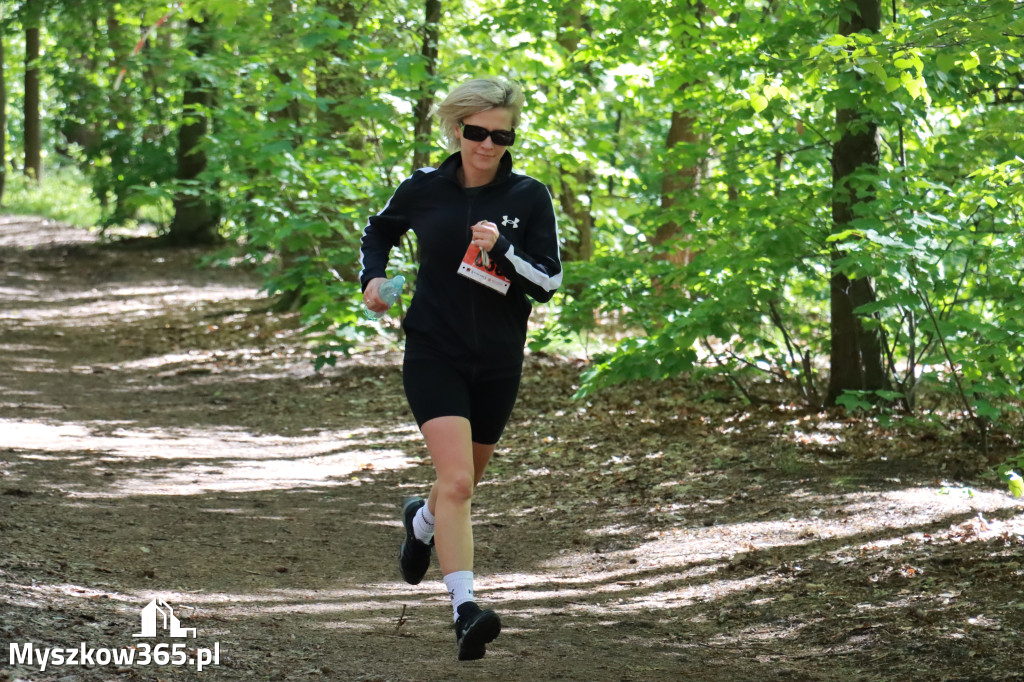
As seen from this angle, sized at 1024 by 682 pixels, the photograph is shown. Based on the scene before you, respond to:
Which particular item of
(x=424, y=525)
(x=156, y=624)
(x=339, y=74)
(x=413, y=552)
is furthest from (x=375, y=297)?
(x=339, y=74)

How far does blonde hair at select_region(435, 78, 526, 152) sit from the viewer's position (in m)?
3.74

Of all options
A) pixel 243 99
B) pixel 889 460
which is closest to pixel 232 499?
pixel 889 460

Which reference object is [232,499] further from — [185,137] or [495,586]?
[185,137]

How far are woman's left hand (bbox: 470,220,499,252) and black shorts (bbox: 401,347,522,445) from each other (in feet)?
1.52

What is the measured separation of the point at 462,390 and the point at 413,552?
994 mm

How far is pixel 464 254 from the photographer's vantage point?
12.1ft

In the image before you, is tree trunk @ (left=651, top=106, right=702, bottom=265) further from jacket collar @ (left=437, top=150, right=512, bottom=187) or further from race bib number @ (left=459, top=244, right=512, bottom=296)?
race bib number @ (left=459, top=244, right=512, bottom=296)

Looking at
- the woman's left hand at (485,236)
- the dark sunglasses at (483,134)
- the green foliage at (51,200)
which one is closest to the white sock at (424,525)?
the woman's left hand at (485,236)

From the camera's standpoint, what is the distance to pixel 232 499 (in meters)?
6.86

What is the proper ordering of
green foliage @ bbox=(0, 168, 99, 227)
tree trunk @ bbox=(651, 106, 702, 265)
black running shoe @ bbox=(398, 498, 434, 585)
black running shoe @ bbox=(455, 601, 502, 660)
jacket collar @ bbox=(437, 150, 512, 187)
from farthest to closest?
green foliage @ bbox=(0, 168, 99, 227) < tree trunk @ bbox=(651, 106, 702, 265) < black running shoe @ bbox=(398, 498, 434, 585) < jacket collar @ bbox=(437, 150, 512, 187) < black running shoe @ bbox=(455, 601, 502, 660)

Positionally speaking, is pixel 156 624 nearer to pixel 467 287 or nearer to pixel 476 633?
pixel 476 633

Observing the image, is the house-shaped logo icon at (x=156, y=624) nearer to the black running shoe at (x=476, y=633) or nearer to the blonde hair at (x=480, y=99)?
the black running shoe at (x=476, y=633)

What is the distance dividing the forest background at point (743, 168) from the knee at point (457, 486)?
107 inches

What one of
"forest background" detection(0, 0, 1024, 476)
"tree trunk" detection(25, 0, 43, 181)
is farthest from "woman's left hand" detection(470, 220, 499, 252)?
"tree trunk" detection(25, 0, 43, 181)
